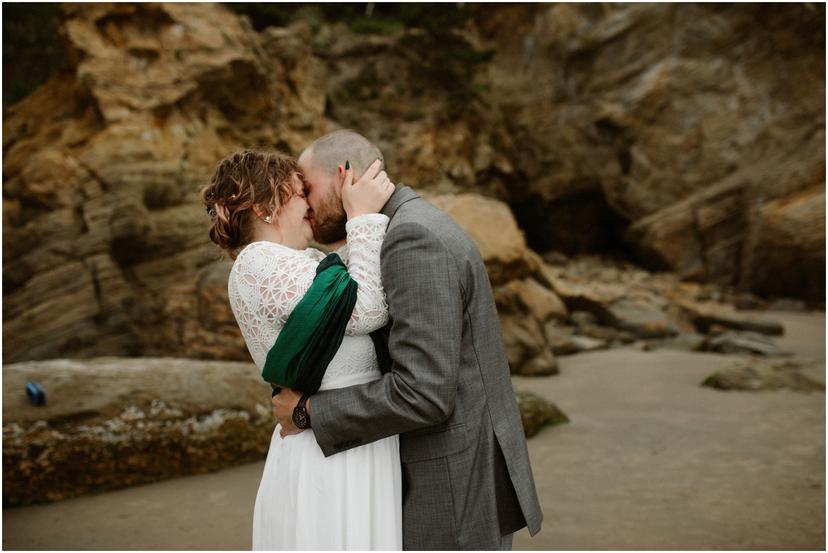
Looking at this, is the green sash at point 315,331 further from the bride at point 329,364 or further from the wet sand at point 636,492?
the wet sand at point 636,492

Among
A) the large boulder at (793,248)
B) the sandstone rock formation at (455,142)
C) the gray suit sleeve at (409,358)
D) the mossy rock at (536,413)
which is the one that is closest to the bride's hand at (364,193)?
the gray suit sleeve at (409,358)

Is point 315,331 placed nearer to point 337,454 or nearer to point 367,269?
point 367,269

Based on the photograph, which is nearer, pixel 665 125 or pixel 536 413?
pixel 536 413

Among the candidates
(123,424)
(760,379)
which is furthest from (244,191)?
(760,379)

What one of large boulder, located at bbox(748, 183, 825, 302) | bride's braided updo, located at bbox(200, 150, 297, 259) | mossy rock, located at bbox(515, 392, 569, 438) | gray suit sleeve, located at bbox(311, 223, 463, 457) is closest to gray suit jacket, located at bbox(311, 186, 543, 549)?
gray suit sleeve, located at bbox(311, 223, 463, 457)

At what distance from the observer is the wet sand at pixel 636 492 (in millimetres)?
4395

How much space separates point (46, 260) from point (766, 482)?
965 centimetres

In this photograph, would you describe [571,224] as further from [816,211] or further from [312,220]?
[312,220]

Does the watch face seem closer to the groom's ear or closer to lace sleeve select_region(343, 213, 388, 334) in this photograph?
lace sleeve select_region(343, 213, 388, 334)

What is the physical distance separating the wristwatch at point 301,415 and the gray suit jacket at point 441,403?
0.05m

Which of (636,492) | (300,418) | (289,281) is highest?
(289,281)

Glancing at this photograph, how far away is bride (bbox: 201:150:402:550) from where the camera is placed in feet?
6.99

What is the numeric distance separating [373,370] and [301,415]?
25cm

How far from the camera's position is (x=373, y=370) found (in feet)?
7.27
